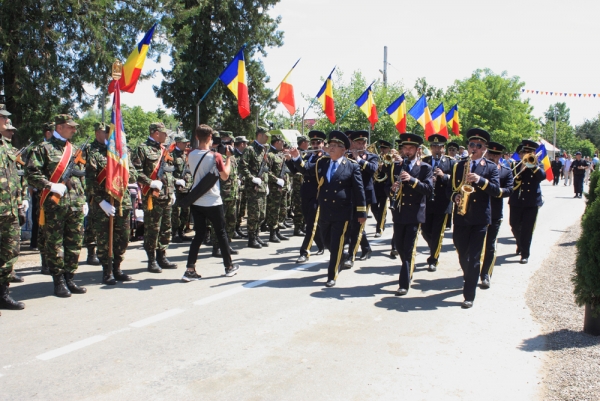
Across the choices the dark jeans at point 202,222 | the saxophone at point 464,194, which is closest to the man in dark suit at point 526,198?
the saxophone at point 464,194

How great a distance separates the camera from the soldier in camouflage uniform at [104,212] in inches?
284

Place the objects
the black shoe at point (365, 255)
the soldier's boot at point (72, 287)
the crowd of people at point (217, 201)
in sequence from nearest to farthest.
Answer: the crowd of people at point (217, 201) < the soldier's boot at point (72, 287) < the black shoe at point (365, 255)

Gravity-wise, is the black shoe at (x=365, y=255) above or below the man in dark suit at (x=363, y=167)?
below

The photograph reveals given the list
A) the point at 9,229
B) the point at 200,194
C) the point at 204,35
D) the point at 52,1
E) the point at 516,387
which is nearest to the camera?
the point at 516,387

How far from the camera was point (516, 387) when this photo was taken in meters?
4.29

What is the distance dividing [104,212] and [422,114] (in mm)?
10107

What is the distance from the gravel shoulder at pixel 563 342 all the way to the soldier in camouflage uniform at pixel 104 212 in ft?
17.3

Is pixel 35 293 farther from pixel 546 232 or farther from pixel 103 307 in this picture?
pixel 546 232

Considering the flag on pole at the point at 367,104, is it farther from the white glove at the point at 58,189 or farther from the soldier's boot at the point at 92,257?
the white glove at the point at 58,189

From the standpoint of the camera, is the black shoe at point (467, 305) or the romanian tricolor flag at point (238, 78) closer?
the black shoe at point (467, 305)

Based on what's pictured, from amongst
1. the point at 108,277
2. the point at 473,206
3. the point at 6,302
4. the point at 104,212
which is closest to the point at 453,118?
the point at 473,206

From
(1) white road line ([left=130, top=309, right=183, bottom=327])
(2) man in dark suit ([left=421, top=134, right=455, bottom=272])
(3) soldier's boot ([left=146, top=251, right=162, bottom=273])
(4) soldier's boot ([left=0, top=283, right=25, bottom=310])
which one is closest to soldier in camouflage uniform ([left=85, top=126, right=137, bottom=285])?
(3) soldier's boot ([left=146, top=251, right=162, bottom=273])

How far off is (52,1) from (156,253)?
249 inches

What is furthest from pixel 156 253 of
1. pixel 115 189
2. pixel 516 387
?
pixel 516 387
